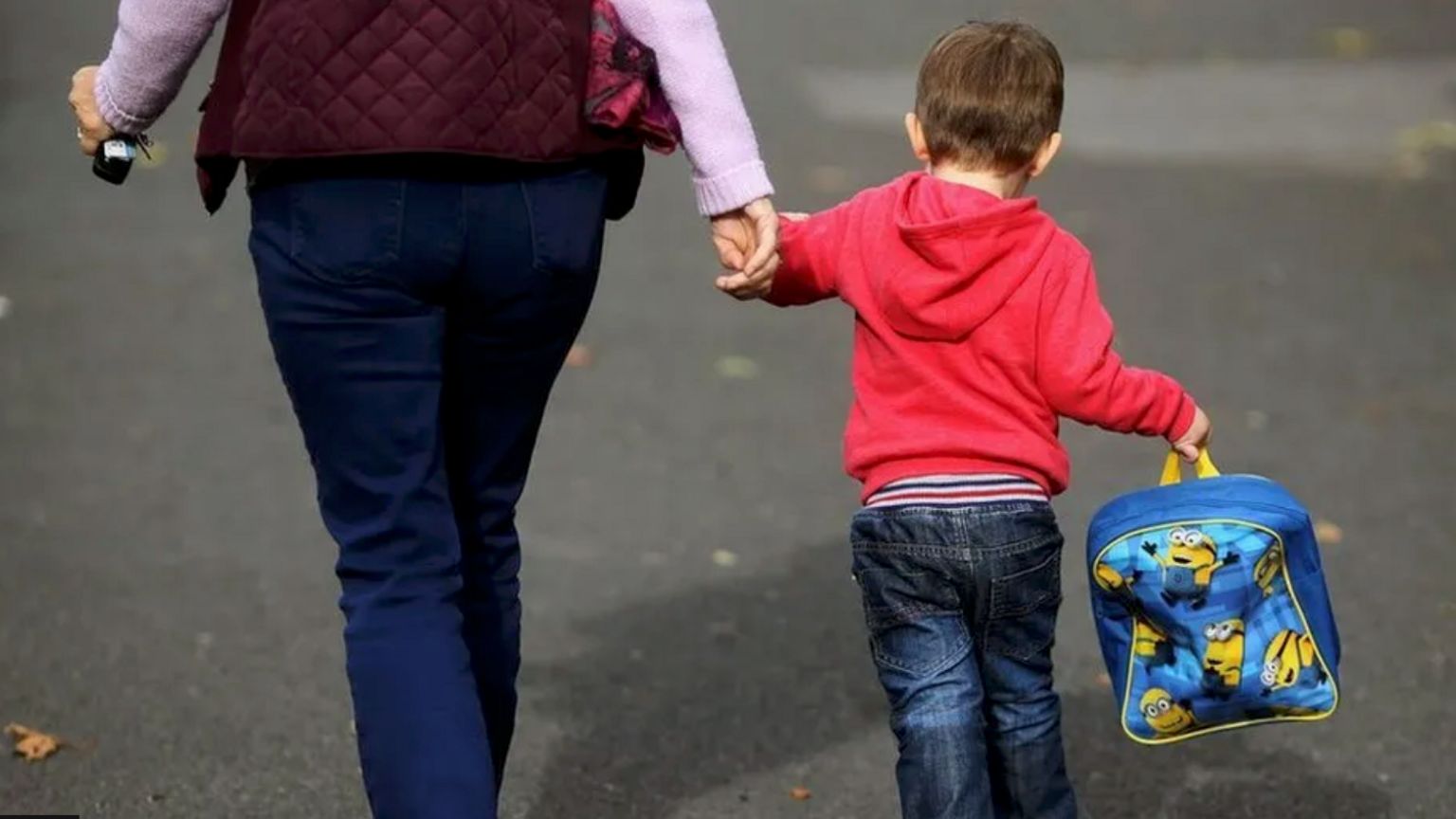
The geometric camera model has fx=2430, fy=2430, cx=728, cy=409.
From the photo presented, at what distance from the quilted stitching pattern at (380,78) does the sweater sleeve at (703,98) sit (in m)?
0.22

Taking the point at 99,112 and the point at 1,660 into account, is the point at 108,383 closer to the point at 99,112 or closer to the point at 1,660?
the point at 1,660

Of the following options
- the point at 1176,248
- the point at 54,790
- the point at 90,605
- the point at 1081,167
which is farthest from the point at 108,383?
the point at 1081,167

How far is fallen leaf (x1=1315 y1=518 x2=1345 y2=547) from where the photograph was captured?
5.85 m

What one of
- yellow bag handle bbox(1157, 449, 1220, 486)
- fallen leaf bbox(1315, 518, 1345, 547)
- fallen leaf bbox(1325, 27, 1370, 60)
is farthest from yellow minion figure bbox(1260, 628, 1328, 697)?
fallen leaf bbox(1325, 27, 1370, 60)

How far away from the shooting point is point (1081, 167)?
10109mm

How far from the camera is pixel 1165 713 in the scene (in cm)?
359

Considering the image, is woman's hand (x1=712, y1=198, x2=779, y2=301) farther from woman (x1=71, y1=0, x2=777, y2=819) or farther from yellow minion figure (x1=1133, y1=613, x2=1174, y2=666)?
yellow minion figure (x1=1133, y1=613, x2=1174, y2=666)

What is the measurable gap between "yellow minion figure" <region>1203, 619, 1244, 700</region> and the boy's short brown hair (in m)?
0.72

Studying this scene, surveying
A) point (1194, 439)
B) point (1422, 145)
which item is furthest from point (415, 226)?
point (1422, 145)

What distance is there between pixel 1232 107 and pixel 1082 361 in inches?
330

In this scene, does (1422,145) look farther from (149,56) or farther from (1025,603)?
(149,56)

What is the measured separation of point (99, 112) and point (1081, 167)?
723cm

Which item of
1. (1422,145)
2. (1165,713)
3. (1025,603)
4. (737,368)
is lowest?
(1422,145)

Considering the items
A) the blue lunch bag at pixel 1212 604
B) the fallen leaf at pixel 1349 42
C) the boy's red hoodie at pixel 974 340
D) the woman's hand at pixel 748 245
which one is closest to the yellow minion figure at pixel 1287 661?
the blue lunch bag at pixel 1212 604
